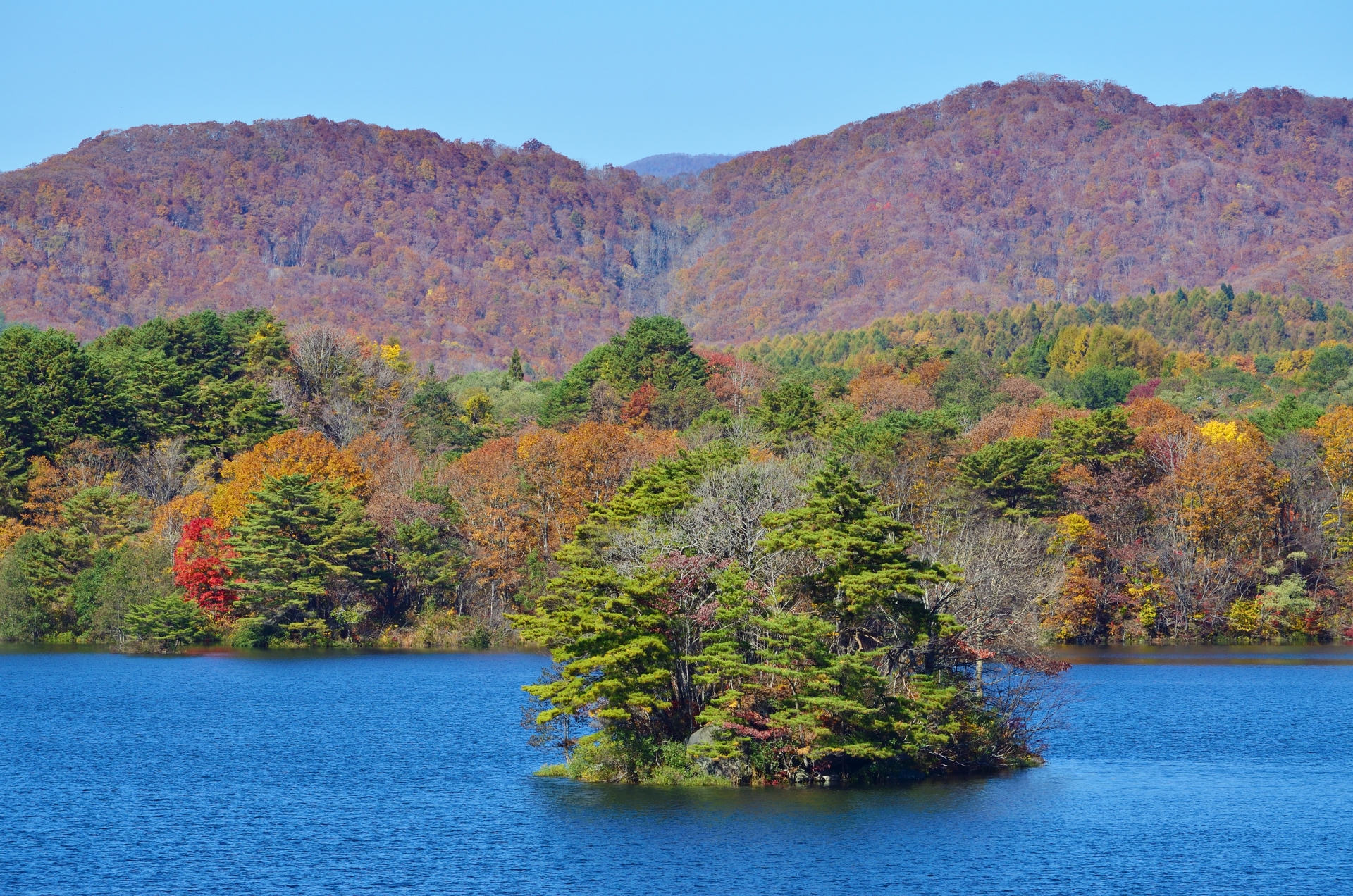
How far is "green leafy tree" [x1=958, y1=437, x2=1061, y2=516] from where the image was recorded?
267ft

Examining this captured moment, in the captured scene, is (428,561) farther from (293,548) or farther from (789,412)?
(789,412)

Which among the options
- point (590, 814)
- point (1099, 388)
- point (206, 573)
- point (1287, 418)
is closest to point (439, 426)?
point (206, 573)

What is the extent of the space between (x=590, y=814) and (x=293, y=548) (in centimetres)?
4520

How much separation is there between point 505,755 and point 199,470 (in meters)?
54.3

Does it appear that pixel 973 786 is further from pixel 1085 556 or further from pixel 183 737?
pixel 1085 556

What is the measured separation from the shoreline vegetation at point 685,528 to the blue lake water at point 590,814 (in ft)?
7.65

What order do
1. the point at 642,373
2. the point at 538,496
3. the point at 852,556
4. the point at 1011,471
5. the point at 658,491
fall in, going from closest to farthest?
the point at 852,556, the point at 658,491, the point at 1011,471, the point at 538,496, the point at 642,373

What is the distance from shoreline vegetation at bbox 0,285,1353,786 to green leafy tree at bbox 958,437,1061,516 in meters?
0.20

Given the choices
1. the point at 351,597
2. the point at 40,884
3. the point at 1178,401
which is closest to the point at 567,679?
the point at 40,884

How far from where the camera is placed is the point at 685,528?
131ft

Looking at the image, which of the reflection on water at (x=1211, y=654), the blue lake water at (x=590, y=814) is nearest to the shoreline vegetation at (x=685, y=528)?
the reflection on water at (x=1211, y=654)

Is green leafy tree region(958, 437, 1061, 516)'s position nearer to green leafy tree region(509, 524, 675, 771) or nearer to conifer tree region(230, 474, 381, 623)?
conifer tree region(230, 474, 381, 623)

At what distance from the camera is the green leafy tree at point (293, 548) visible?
74.7 meters

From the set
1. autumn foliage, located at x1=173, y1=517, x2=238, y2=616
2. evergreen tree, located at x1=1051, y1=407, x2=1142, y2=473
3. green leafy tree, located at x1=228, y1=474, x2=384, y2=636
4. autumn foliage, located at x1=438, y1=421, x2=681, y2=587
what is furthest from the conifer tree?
evergreen tree, located at x1=1051, y1=407, x2=1142, y2=473
